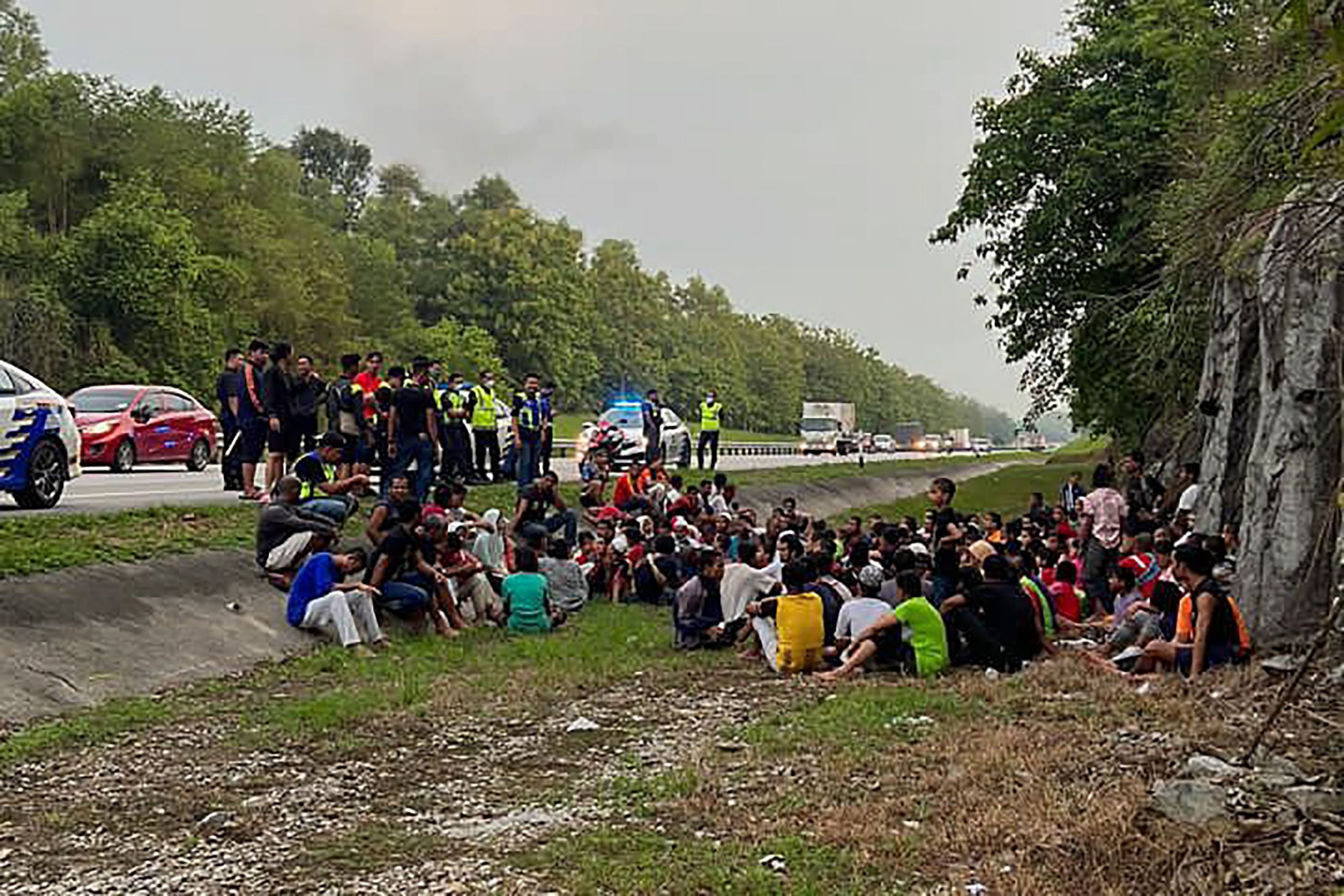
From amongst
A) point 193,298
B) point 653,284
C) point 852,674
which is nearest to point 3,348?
point 193,298

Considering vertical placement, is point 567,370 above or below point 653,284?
below

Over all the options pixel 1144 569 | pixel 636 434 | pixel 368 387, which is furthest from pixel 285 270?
pixel 1144 569

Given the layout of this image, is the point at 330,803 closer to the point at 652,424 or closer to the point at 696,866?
the point at 696,866

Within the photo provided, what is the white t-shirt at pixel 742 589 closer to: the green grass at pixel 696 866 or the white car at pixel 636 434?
the green grass at pixel 696 866

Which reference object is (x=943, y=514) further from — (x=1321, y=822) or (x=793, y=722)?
(x=1321, y=822)

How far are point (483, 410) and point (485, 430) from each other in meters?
0.52

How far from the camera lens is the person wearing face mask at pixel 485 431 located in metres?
21.6

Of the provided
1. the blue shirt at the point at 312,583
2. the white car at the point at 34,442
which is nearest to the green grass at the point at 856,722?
the blue shirt at the point at 312,583

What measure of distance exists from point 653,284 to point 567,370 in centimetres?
1797

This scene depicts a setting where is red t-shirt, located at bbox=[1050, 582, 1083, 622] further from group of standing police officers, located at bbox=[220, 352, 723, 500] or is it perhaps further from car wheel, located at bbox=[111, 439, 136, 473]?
car wheel, located at bbox=[111, 439, 136, 473]

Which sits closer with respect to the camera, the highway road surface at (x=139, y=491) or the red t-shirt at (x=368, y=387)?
the highway road surface at (x=139, y=491)

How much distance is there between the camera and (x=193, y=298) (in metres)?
47.1

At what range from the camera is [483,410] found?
861 inches

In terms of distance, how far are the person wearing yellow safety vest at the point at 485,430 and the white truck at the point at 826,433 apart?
40527mm
